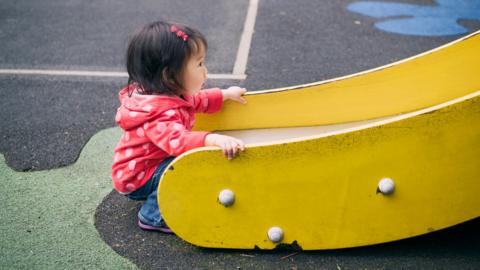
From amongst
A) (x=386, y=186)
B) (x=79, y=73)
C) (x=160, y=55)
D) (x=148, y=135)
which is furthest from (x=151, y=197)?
(x=79, y=73)

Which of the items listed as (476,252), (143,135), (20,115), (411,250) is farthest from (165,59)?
(20,115)

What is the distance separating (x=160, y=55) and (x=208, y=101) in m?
0.35

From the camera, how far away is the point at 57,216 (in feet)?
5.94

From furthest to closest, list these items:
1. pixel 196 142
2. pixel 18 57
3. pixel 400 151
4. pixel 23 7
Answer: pixel 23 7 → pixel 18 57 → pixel 196 142 → pixel 400 151

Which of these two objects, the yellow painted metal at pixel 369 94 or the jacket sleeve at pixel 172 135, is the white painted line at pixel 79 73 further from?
the jacket sleeve at pixel 172 135

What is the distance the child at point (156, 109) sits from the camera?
62.0 inches

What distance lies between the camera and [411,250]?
162cm

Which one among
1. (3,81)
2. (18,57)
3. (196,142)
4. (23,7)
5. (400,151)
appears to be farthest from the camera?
(23,7)

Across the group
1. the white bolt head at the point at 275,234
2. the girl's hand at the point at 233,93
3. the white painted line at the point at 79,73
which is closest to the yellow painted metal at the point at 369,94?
the girl's hand at the point at 233,93

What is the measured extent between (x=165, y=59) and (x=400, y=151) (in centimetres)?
74

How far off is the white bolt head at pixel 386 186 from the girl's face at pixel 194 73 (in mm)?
640

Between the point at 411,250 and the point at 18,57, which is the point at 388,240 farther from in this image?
the point at 18,57

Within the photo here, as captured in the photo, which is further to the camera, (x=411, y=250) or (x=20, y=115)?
(x=20, y=115)

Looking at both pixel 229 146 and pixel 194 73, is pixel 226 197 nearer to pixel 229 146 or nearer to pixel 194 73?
pixel 229 146
